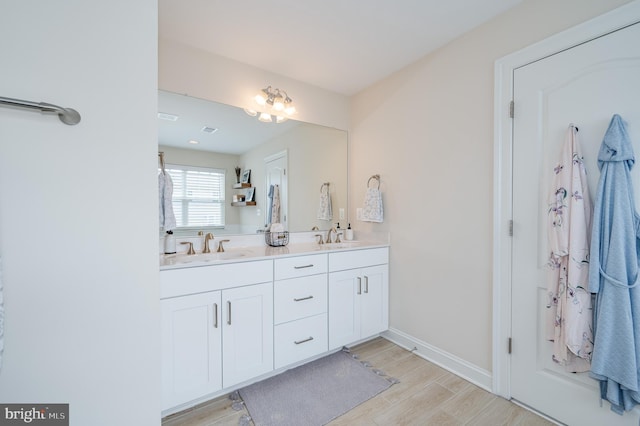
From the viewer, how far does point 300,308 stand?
1941 millimetres

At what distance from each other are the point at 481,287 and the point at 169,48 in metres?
2.81

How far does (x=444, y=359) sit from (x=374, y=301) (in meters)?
0.66

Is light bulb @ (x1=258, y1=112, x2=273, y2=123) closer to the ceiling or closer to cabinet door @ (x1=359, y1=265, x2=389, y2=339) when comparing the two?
the ceiling

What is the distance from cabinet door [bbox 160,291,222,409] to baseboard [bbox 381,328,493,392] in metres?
1.54

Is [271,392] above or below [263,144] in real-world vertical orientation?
below

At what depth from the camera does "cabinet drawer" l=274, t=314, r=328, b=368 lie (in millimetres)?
1839

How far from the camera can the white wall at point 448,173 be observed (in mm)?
1738

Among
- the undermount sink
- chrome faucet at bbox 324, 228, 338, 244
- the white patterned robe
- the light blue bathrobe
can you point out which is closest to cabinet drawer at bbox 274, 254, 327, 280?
the undermount sink

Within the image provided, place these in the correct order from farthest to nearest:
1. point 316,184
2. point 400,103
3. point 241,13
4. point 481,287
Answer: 1. point 316,184
2. point 400,103
3. point 481,287
4. point 241,13

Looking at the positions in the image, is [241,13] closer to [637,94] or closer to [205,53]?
[205,53]

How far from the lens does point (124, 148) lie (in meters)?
1.01

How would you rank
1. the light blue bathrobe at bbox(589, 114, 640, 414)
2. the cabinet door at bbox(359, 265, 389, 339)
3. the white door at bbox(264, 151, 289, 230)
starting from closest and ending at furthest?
the light blue bathrobe at bbox(589, 114, 640, 414)
the cabinet door at bbox(359, 265, 389, 339)
the white door at bbox(264, 151, 289, 230)

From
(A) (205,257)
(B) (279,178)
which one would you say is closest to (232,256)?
(A) (205,257)

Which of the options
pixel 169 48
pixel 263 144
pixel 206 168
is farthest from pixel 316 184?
pixel 169 48
